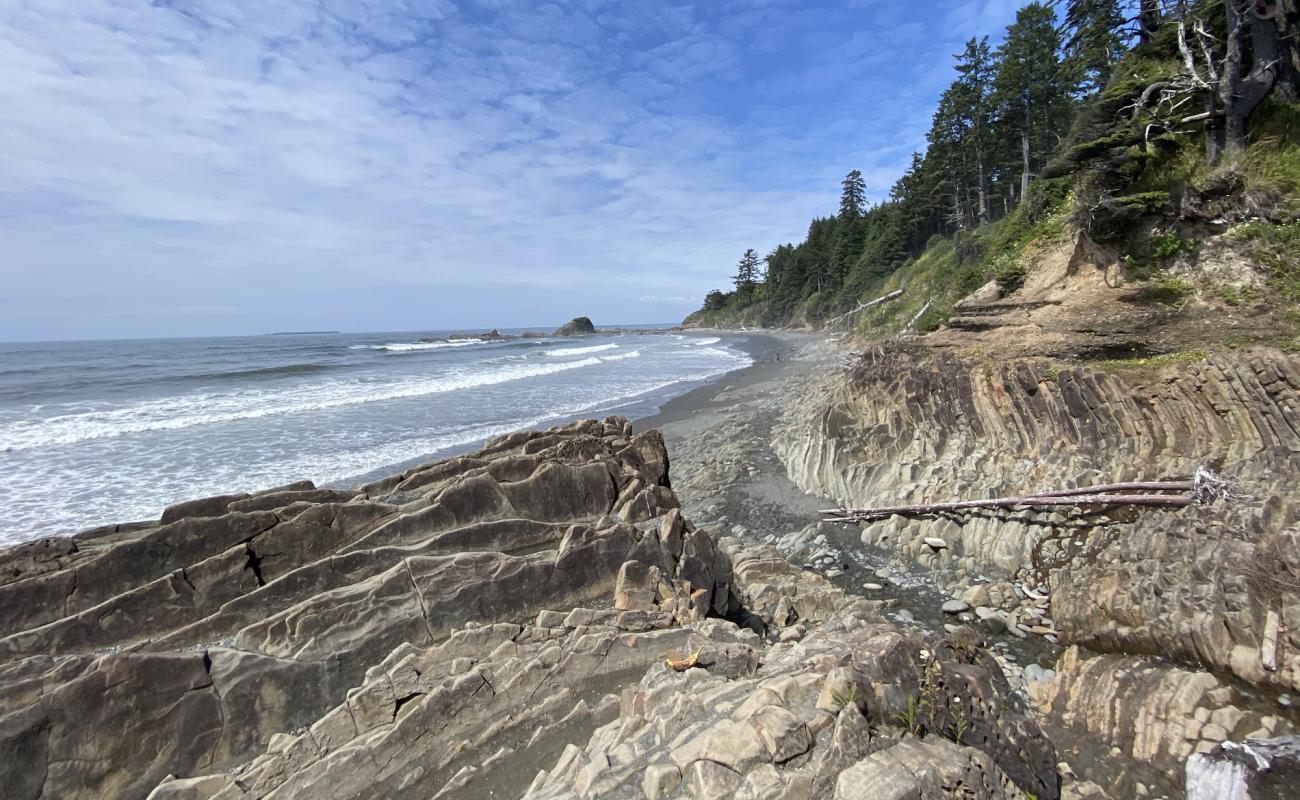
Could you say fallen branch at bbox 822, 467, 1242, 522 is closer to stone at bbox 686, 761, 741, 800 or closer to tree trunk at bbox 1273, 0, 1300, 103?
stone at bbox 686, 761, 741, 800

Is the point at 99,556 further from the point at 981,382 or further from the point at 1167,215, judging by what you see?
the point at 1167,215

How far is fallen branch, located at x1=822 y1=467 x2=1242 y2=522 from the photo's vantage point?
291 inches

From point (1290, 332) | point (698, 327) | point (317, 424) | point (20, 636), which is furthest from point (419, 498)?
point (698, 327)

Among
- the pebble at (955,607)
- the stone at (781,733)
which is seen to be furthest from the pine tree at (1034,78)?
the stone at (781,733)

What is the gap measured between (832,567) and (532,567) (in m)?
6.25

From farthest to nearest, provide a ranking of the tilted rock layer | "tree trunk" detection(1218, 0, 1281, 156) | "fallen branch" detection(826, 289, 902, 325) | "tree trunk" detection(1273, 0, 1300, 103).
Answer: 1. "fallen branch" detection(826, 289, 902, 325)
2. "tree trunk" detection(1273, 0, 1300, 103)
3. "tree trunk" detection(1218, 0, 1281, 156)
4. the tilted rock layer

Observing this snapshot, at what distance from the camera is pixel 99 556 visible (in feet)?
18.6

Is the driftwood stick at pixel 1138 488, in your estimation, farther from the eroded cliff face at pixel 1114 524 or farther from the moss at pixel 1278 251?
the moss at pixel 1278 251

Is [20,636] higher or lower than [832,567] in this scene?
higher

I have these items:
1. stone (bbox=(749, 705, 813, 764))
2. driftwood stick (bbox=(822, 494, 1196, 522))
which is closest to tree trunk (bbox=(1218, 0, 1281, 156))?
driftwood stick (bbox=(822, 494, 1196, 522))

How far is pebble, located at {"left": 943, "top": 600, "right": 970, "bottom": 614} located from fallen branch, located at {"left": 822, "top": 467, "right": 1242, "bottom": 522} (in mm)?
2345

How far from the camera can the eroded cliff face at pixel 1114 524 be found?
560cm

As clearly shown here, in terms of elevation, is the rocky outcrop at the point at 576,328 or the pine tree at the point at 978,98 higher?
the pine tree at the point at 978,98

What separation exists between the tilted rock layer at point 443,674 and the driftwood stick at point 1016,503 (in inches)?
192
